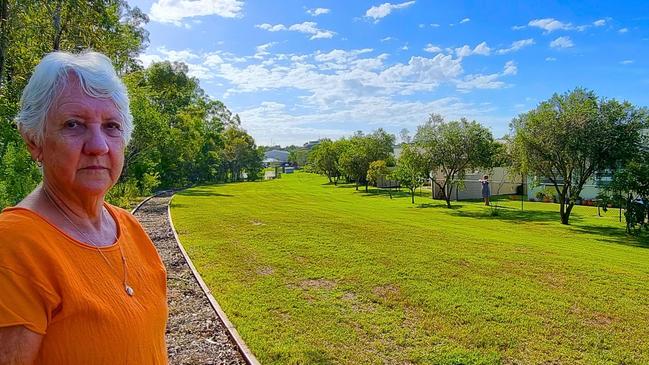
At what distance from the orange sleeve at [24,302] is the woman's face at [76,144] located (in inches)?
15.0

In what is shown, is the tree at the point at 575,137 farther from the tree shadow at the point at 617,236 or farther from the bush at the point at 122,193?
the bush at the point at 122,193

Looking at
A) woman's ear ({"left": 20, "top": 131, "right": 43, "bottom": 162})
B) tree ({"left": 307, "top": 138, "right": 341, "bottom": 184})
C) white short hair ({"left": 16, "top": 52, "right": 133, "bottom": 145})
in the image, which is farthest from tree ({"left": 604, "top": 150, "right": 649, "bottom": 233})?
tree ({"left": 307, "top": 138, "right": 341, "bottom": 184})

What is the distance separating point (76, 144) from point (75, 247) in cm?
33

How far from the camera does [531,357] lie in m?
4.60

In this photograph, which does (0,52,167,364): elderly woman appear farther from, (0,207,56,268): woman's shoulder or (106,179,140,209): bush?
(106,179,140,209): bush

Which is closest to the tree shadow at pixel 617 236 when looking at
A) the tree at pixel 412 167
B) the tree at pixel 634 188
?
the tree at pixel 634 188

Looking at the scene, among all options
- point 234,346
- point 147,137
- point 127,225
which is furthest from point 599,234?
point 147,137

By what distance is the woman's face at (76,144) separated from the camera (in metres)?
1.31

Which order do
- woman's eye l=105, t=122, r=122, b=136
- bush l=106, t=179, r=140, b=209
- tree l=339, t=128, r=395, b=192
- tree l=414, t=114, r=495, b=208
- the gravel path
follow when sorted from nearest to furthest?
woman's eye l=105, t=122, r=122, b=136, the gravel path, bush l=106, t=179, r=140, b=209, tree l=414, t=114, r=495, b=208, tree l=339, t=128, r=395, b=192

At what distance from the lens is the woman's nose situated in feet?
4.41

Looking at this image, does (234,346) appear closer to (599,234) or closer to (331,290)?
(331,290)

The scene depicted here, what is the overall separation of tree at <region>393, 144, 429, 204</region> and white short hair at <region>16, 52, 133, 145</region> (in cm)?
2710

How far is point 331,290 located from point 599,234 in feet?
47.0

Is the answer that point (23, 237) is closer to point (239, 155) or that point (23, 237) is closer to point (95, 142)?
point (95, 142)
